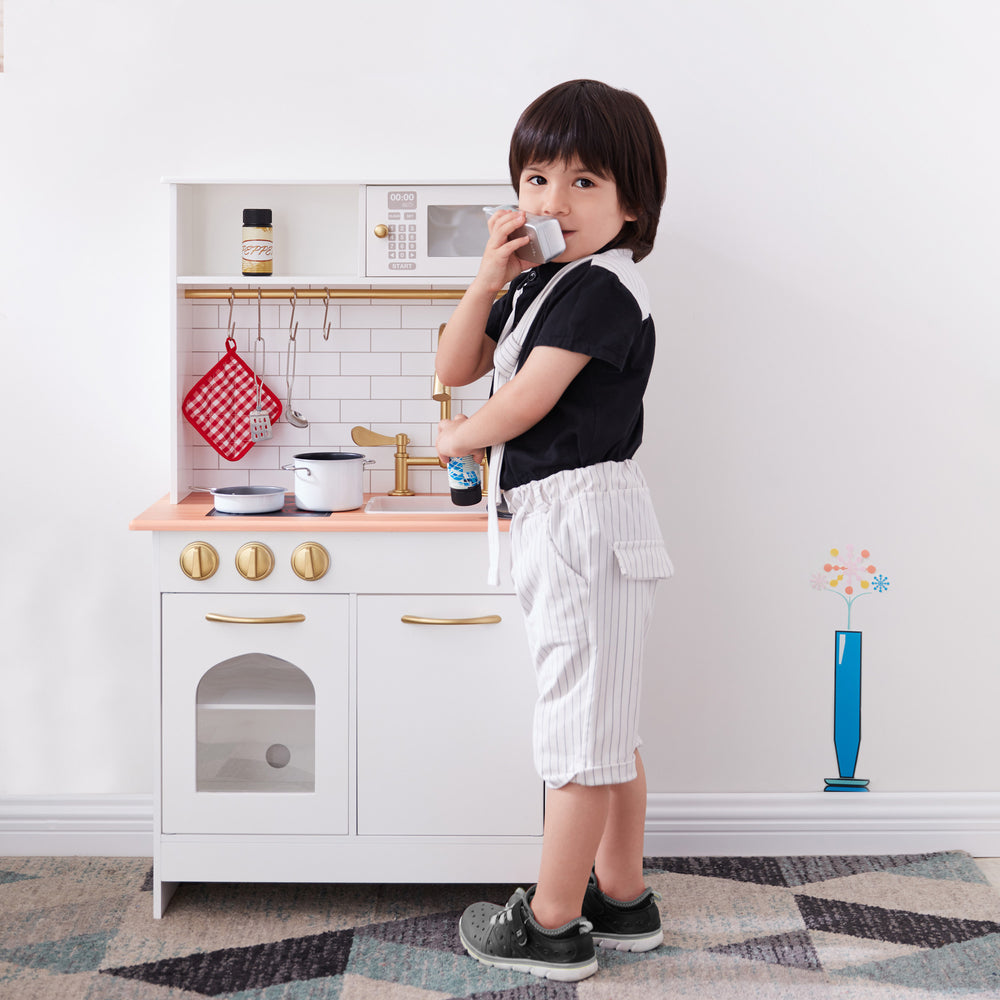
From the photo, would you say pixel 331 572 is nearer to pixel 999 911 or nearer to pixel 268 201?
pixel 268 201

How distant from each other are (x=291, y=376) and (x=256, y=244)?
11.2 inches

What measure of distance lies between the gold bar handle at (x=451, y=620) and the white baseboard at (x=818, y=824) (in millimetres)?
660

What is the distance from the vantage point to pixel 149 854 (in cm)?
214

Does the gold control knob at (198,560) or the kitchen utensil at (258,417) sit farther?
the kitchen utensil at (258,417)

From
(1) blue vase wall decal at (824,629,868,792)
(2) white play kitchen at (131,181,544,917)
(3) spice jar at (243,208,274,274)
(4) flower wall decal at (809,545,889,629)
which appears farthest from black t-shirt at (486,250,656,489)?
(1) blue vase wall decal at (824,629,868,792)

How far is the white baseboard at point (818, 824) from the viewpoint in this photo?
219 cm

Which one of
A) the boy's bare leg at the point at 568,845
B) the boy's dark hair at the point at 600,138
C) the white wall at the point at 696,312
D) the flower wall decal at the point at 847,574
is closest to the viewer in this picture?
the boy's dark hair at the point at 600,138

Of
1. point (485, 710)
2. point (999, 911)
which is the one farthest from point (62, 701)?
point (999, 911)

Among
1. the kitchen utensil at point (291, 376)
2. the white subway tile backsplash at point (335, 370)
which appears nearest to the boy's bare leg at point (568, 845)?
the white subway tile backsplash at point (335, 370)

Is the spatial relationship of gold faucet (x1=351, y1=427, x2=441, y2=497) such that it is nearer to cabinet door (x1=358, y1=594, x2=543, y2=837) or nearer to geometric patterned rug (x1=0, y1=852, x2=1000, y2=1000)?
cabinet door (x1=358, y1=594, x2=543, y2=837)

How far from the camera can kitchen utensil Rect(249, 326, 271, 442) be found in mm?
2084

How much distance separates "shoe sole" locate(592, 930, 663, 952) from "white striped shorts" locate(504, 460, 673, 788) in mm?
342

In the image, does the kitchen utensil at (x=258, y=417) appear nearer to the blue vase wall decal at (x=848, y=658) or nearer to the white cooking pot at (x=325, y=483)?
the white cooking pot at (x=325, y=483)

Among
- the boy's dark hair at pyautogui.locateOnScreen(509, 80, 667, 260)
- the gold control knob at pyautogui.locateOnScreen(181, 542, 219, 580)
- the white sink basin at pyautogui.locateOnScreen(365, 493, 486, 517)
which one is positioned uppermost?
the boy's dark hair at pyautogui.locateOnScreen(509, 80, 667, 260)
